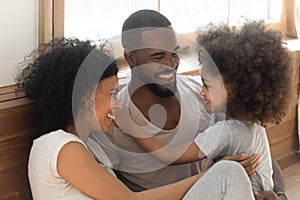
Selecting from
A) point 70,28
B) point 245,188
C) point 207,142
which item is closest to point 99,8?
point 70,28

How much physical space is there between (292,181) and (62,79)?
6.29 feet

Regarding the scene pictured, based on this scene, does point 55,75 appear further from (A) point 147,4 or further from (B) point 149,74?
(A) point 147,4

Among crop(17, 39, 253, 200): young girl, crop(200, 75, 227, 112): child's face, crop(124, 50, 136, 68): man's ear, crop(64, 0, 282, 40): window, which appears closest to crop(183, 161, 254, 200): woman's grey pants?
crop(17, 39, 253, 200): young girl

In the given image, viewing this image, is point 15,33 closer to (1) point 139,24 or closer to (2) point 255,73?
(1) point 139,24

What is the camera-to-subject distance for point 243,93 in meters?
1.83

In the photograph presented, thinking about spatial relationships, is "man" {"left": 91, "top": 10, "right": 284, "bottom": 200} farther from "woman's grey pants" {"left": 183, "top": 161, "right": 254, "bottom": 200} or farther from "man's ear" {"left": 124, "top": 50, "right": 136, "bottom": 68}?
"woman's grey pants" {"left": 183, "top": 161, "right": 254, "bottom": 200}

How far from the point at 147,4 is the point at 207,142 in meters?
0.97

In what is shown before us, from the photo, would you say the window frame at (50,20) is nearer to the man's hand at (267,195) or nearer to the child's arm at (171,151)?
the child's arm at (171,151)

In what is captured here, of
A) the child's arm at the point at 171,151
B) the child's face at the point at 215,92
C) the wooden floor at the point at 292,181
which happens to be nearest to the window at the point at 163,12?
the child's face at the point at 215,92

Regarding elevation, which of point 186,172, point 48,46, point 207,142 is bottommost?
point 186,172

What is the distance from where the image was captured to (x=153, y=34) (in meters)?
2.03

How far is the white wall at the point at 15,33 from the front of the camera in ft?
5.96

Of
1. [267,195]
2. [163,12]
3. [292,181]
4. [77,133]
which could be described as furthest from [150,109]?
[292,181]

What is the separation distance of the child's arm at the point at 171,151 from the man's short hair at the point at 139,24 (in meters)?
0.40
